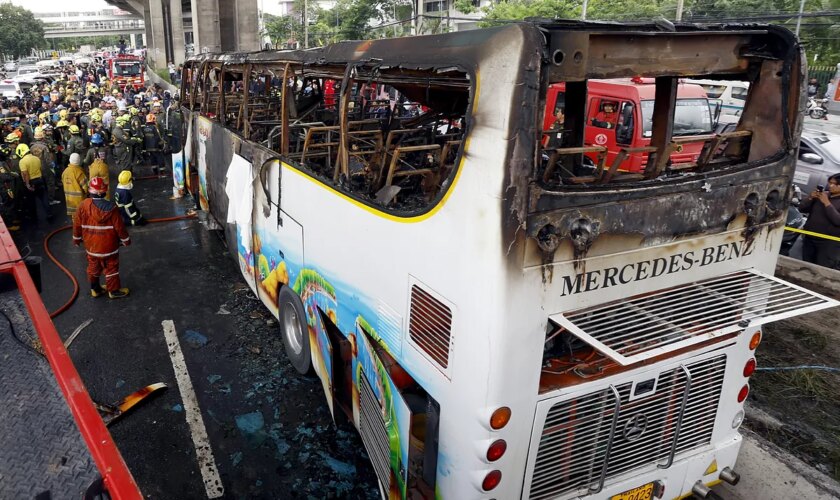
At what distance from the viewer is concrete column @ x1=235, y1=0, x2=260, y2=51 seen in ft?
115

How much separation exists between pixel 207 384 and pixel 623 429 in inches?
160

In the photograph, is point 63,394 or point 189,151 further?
point 189,151

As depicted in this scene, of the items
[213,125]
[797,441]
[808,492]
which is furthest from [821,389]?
[213,125]

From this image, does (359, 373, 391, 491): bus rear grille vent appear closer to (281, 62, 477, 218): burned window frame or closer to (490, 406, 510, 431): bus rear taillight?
(490, 406, 510, 431): bus rear taillight

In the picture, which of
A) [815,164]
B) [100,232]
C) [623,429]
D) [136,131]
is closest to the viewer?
[623,429]

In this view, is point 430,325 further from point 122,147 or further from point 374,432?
point 122,147

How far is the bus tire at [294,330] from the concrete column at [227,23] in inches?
1530

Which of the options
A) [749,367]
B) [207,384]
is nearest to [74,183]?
[207,384]

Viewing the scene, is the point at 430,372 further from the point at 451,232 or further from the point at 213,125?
the point at 213,125

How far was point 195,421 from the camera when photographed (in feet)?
16.9

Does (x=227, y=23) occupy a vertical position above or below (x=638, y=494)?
above

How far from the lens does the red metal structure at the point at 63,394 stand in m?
2.15

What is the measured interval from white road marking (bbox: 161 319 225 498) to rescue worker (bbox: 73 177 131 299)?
4.51ft

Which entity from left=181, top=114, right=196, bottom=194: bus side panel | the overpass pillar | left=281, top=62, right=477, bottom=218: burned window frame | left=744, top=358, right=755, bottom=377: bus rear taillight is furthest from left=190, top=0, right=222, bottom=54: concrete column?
left=744, top=358, right=755, bottom=377: bus rear taillight
